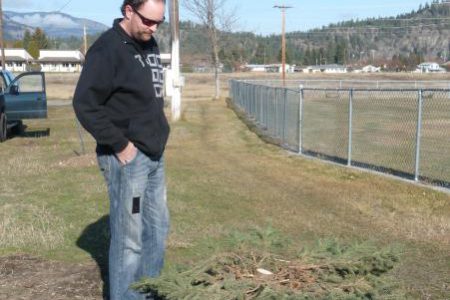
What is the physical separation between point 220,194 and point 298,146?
227 inches

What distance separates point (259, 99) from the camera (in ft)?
70.7

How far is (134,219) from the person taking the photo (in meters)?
3.95

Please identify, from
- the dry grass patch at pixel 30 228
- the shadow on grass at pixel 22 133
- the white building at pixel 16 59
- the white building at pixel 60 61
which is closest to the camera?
the dry grass patch at pixel 30 228

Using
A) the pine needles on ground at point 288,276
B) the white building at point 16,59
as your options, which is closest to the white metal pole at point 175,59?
the pine needles on ground at point 288,276

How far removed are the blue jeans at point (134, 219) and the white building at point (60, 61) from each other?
130m

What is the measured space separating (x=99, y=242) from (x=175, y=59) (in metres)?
12.6

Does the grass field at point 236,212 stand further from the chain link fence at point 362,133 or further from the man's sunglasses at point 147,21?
the man's sunglasses at point 147,21

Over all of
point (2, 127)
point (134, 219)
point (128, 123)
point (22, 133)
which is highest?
point (128, 123)

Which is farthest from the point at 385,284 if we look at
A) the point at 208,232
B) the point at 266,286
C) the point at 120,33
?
the point at 208,232

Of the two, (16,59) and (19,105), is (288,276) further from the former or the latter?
(16,59)

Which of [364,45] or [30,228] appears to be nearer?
[30,228]

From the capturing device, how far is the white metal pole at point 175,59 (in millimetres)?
17891

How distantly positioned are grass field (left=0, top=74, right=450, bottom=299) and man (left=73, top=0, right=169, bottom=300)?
0.38 meters

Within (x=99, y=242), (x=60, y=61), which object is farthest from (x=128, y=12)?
(x=60, y=61)
